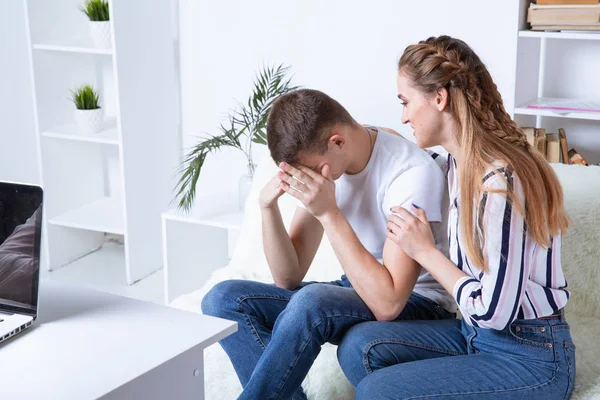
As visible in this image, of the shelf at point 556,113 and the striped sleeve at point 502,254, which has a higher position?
the shelf at point 556,113

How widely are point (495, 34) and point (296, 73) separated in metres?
0.76

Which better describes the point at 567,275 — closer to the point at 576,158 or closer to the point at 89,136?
the point at 576,158

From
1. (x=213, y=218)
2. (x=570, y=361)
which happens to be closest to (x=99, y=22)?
(x=213, y=218)

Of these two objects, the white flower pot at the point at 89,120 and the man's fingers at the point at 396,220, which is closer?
the man's fingers at the point at 396,220

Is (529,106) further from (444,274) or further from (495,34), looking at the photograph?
(444,274)

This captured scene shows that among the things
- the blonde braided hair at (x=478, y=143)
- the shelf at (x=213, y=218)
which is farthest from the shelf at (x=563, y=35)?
the shelf at (x=213, y=218)

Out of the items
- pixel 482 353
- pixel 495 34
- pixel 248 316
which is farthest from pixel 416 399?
pixel 495 34

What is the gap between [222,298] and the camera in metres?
1.82

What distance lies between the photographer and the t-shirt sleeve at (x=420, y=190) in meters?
1.74

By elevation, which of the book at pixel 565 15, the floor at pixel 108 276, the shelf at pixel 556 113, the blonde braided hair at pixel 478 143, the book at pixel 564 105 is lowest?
the floor at pixel 108 276

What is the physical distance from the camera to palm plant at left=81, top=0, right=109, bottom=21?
10.6 ft

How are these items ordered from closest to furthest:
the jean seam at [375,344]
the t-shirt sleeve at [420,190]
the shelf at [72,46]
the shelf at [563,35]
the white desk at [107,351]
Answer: the white desk at [107,351] < the jean seam at [375,344] < the t-shirt sleeve at [420,190] < the shelf at [563,35] < the shelf at [72,46]

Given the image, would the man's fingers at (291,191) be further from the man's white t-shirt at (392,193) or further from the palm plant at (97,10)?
the palm plant at (97,10)

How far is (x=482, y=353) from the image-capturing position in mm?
1644
